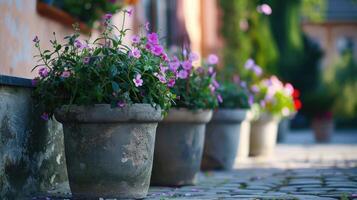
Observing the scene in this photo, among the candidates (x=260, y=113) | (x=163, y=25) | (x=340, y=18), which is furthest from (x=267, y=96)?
(x=340, y=18)

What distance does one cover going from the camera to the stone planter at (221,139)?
21.5ft

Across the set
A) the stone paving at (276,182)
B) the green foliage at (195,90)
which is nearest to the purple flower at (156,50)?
the green foliage at (195,90)

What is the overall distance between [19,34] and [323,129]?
9852 mm

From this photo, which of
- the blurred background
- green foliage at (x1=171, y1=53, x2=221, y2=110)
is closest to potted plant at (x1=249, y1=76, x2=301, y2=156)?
the blurred background

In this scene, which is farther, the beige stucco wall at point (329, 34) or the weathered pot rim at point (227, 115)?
the beige stucco wall at point (329, 34)

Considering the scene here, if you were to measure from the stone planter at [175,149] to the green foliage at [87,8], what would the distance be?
5.99ft

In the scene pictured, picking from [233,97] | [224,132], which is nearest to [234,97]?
[233,97]

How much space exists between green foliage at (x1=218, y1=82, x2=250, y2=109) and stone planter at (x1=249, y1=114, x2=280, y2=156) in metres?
1.66

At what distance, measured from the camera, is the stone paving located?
4.42 m

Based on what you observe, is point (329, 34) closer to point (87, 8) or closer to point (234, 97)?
point (234, 97)

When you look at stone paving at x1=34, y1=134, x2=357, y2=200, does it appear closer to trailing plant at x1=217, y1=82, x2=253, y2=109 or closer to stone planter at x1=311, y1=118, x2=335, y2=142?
trailing plant at x1=217, y1=82, x2=253, y2=109

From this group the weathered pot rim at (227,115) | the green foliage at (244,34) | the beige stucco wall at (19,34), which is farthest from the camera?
→ the green foliage at (244,34)

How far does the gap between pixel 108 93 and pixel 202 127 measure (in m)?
1.52

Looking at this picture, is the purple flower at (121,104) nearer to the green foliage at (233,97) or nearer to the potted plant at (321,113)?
the green foliage at (233,97)
